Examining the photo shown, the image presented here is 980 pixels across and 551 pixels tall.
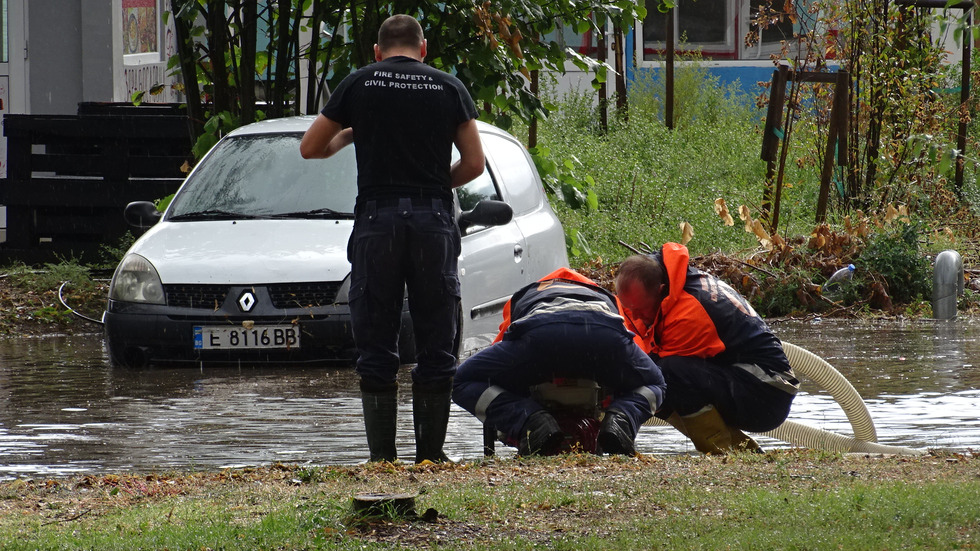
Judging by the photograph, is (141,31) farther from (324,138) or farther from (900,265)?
(324,138)

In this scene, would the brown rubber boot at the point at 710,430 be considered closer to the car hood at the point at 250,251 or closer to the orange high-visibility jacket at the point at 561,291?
the orange high-visibility jacket at the point at 561,291

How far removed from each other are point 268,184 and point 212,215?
17.3 inches

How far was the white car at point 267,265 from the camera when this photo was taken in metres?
8.41

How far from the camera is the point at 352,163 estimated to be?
373 inches

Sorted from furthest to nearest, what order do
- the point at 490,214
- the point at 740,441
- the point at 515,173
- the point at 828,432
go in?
the point at 515,173, the point at 490,214, the point at 828,432, the point at 740,441

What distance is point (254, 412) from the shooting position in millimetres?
7648

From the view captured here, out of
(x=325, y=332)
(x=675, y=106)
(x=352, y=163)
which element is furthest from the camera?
(x=675, y=106)

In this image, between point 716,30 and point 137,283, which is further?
point 716,30

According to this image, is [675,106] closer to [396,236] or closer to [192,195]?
[192,195]

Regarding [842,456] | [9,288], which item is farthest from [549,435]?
[9,288]

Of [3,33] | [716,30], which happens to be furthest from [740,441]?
[716,30]

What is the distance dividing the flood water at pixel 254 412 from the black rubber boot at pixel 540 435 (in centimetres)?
61

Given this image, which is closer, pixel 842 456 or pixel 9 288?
pixel 842 456

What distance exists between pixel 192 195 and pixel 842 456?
17.2ft
